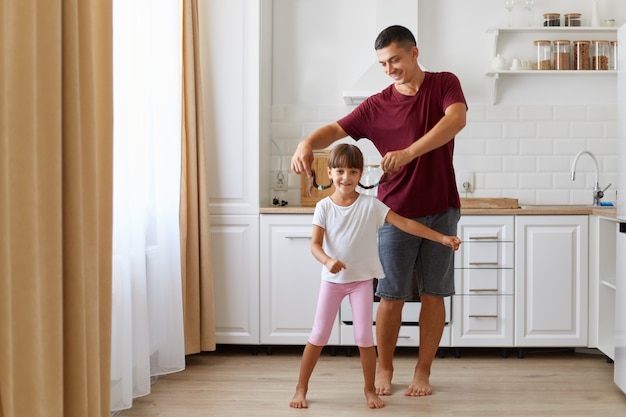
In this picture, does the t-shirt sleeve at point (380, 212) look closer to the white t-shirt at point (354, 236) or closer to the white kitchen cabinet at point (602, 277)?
the white t-shirt at point (354, 236)

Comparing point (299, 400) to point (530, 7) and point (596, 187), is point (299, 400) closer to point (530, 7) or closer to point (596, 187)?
point (596, 187)

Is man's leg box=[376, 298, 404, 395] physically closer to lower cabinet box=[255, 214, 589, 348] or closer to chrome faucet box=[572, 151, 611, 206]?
lower cabinet box=[255, 214, 589, 348]

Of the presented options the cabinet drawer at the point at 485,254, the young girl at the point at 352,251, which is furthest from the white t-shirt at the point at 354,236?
the cabinet drawer at the point at 485,254

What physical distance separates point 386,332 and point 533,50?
222 cm

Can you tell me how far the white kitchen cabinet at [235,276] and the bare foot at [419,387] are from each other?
1.06 m

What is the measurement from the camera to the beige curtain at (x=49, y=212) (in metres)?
1.67

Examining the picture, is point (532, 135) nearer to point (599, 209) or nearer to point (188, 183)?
point (599, 209)

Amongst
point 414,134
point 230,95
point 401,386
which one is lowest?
point 401,386

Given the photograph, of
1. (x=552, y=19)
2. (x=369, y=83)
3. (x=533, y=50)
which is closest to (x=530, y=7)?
(x=552, y=19)

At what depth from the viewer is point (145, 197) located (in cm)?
303

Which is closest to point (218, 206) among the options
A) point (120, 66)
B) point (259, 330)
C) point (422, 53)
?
point (259, 330)

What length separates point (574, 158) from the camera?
4430 mm

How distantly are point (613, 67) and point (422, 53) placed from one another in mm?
1143

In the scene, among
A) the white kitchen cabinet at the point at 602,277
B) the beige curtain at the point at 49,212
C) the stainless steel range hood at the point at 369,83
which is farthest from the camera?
the stainless steel range hood at the point at 369,83
